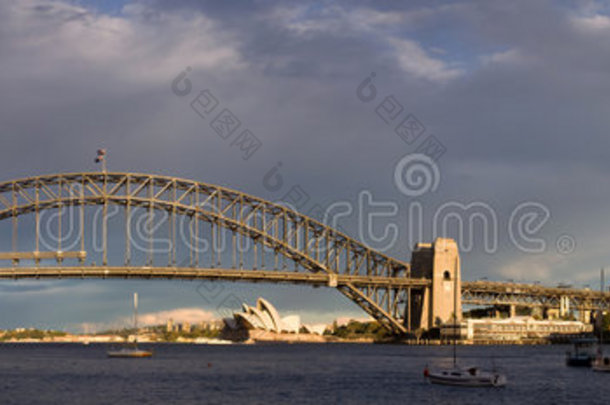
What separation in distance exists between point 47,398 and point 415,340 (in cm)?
9932

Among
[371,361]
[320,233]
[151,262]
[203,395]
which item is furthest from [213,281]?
[203,395]

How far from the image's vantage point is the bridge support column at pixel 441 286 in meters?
162

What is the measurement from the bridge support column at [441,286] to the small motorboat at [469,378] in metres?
84.0

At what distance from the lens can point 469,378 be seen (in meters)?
75.5

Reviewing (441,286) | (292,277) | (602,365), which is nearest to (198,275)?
(292,277)

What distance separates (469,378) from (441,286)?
288 feet

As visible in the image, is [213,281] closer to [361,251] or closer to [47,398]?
[361,251]

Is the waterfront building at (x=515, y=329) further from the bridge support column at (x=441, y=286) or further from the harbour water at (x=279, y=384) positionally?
the harbour water at (x=279, y=384)

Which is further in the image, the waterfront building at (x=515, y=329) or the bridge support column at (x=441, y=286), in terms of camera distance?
the waterfront building at (x=515, y=329)

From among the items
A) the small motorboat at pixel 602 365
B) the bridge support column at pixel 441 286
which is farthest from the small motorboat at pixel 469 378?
the bridge support column at pixel 441 286

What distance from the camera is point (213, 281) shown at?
142m

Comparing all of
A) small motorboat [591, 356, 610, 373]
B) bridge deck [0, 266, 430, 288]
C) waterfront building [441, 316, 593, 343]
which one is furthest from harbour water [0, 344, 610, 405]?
waterfront building [441, 316, 593, 343]

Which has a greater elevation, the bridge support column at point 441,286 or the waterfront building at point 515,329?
the bridge support column at point 441,286

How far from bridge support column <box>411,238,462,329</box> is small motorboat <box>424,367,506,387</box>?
275 ft
